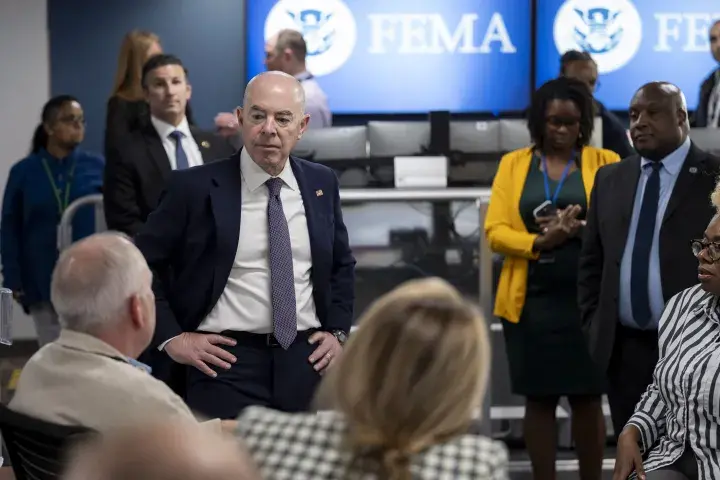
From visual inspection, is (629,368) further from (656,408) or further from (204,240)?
(204,240)

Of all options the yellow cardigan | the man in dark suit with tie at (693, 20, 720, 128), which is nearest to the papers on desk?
the yellow cardigan

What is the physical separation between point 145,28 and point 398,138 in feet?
16.3

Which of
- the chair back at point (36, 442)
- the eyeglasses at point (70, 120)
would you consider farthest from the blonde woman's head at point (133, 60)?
the chair back at point (36, 442)

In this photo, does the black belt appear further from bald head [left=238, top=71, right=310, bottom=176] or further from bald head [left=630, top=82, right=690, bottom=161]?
bald head [left=630, top=82, right=690, bottom=161]

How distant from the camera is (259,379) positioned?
3.22 metres

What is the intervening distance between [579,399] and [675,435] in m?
1.60

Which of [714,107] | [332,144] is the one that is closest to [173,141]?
[332,144]

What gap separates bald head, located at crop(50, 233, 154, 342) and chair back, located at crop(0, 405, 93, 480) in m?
0.22


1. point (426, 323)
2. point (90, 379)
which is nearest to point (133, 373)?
point (90, 379)

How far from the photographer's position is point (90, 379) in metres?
2.30

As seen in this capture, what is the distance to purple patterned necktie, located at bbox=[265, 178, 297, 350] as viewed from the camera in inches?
125

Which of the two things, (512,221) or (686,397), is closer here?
(686,397)

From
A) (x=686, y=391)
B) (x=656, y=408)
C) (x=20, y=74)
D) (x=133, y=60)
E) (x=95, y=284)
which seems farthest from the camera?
(x=20, y=74)

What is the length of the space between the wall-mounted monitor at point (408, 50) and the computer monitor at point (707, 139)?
4906 mm
